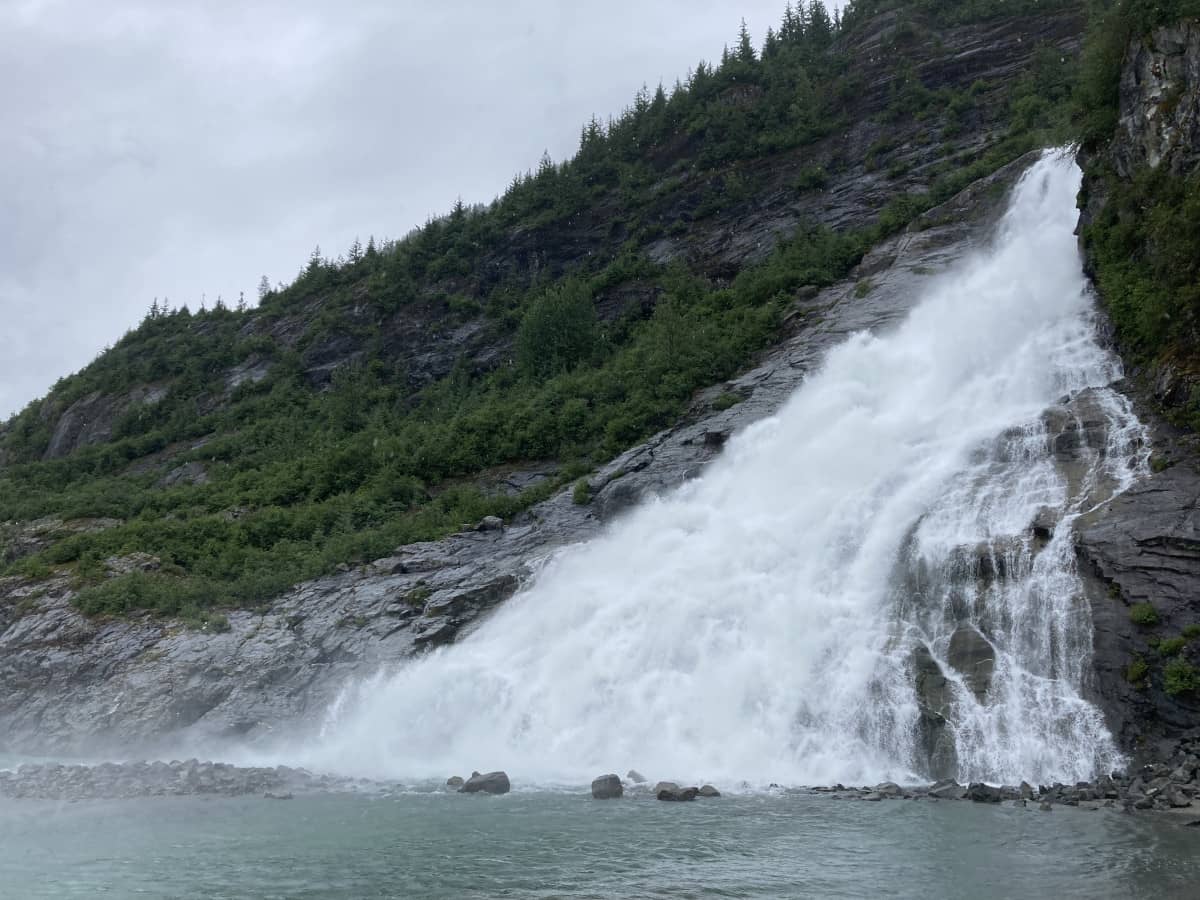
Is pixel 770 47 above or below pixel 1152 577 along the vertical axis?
above

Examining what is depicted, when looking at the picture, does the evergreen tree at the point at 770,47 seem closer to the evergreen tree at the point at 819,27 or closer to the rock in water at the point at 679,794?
the evergreen tree at the point at 819,27

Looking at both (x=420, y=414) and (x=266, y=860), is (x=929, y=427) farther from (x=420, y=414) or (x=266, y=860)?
(x=420, y=414)

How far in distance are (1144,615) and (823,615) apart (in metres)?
7.44

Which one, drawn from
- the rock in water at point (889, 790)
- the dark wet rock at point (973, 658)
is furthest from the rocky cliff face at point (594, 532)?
the rock in water at point (889, 790)

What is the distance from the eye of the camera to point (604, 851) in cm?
1430

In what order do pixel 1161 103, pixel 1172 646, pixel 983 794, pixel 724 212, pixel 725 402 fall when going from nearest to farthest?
pixel 983 794
pixel 1172 646
pixel 1161 103
pixel 725 402
pixel 724 212

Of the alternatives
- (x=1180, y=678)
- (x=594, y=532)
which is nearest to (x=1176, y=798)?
(x=1180, y=678)

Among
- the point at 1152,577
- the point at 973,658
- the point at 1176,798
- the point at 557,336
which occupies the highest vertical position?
the point at 557,336

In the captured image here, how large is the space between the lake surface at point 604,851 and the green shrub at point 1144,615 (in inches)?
197

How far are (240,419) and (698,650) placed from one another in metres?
49.0

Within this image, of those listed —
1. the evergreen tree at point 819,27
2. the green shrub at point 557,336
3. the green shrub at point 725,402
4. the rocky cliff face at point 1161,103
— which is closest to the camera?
the rocky cliff face at point 1161,103

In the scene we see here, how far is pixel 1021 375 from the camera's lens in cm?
3100

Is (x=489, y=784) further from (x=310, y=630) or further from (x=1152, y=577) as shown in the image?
(x=1152, y=577)

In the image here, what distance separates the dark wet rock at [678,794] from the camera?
18.2 meters
